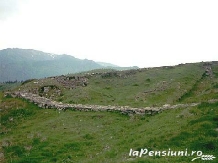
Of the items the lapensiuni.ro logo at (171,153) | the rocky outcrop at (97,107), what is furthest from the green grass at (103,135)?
the rocky outcrop at (97,107)

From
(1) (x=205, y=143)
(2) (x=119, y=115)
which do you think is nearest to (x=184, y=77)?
(2) (x=119, y=115)

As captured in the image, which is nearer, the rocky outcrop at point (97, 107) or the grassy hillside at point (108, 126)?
the grassy hillside at point (108, 126)

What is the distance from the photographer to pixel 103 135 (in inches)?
1139

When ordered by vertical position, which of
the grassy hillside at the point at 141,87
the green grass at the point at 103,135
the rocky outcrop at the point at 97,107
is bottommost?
the green grass at the point at 103,135

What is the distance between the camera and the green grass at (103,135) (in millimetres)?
21125

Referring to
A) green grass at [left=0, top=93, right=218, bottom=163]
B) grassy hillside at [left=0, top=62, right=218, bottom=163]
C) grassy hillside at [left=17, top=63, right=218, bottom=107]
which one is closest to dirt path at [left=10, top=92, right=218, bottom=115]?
grassy hillside at [left=0, top=62, right=218, bottom=163]

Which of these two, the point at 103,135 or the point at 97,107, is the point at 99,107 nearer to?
the point at 97,107

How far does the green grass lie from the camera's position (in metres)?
21.1

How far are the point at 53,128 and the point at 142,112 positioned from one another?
36.6ft

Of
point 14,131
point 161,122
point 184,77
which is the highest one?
point 184,77

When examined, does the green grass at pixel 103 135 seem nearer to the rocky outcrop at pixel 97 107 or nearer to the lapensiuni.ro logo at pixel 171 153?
the lapensiuni.ro logo at pixel 171 153

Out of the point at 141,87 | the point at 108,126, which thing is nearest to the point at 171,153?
the point at 108,126

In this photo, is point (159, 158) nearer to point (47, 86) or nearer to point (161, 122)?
point (161, 122)

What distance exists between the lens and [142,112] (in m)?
34.2
